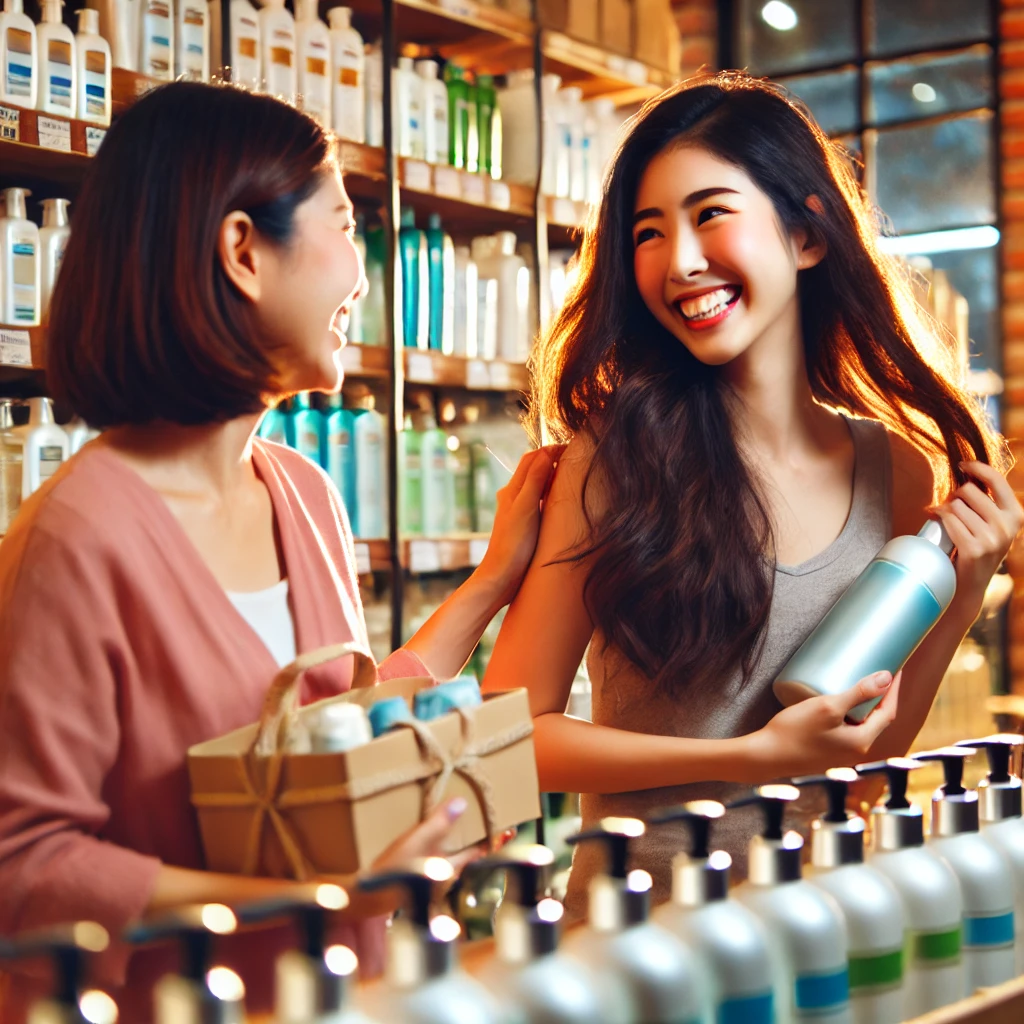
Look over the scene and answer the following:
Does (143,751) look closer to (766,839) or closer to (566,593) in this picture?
(766,839)

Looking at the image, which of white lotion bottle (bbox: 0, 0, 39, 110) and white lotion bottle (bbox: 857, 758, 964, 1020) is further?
white lotion bottle (bbox: 0, 0, 39, 110)

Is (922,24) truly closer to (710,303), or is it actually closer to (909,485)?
(909,485)

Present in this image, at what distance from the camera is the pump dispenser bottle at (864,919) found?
0.87 m

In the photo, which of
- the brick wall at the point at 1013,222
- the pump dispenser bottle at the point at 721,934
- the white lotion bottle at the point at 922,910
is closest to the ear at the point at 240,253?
the pump dispenser bottle at the point at 721,934

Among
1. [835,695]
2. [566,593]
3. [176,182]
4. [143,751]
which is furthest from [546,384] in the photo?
[143,751]

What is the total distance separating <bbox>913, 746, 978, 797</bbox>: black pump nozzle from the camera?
3.28ft

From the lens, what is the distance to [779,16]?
4.82 metres

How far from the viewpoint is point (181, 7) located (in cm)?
276

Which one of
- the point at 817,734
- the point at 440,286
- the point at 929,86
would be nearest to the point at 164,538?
the point at 817,734

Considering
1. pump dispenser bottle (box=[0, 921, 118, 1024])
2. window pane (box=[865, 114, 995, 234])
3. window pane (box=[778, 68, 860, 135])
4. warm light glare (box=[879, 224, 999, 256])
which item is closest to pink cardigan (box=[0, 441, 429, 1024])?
pump dispenser bottle (box=[0, 921, 118, 1024])

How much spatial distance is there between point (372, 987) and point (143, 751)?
35 centimetres

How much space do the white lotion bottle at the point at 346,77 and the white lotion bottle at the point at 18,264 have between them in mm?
833

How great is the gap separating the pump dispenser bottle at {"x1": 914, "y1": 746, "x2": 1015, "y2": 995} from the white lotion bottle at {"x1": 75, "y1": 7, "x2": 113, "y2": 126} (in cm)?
217

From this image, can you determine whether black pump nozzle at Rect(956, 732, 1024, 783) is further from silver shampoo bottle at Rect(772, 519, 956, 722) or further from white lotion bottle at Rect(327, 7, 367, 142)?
white lotion bottle at Rect(327, 7, 367, 142)
